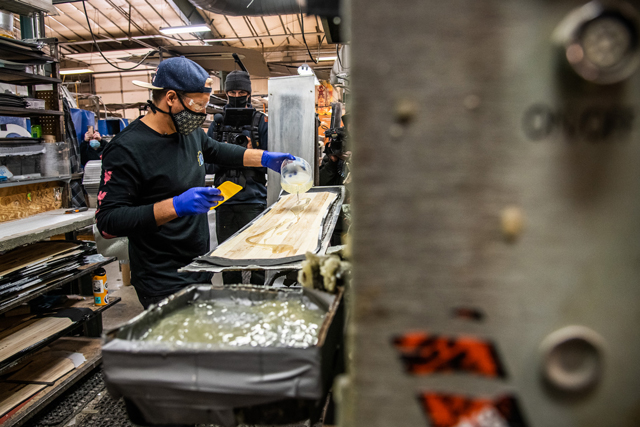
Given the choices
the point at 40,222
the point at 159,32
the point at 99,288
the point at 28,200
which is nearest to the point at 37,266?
the point at 40,222

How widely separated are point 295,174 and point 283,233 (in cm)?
58

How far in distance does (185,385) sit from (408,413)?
425 mm

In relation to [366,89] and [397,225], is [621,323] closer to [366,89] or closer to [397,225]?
[397,225]

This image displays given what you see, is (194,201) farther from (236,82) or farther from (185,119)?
(236,82)

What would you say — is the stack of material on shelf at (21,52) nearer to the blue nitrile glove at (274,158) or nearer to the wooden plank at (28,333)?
the blue nitrile glove at (274,158)

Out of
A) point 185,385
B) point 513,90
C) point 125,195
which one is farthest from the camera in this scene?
point 125,195

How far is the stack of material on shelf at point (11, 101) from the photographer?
2293 millimetres

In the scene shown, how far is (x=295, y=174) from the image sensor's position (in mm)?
2586

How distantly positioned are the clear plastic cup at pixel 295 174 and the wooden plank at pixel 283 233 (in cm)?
16

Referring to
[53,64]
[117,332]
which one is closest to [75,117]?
[53,64]

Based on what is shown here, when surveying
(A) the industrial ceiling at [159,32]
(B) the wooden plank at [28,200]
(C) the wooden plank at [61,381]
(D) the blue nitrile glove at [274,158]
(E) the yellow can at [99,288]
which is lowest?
(C) the wooden plank at [61,381]

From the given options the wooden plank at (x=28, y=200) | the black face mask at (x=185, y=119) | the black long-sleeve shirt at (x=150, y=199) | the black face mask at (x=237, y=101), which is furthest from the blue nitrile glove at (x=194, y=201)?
the black face mask at (x=237, y=101)

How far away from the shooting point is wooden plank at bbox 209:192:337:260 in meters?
1.80

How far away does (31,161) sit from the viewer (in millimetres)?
2660
